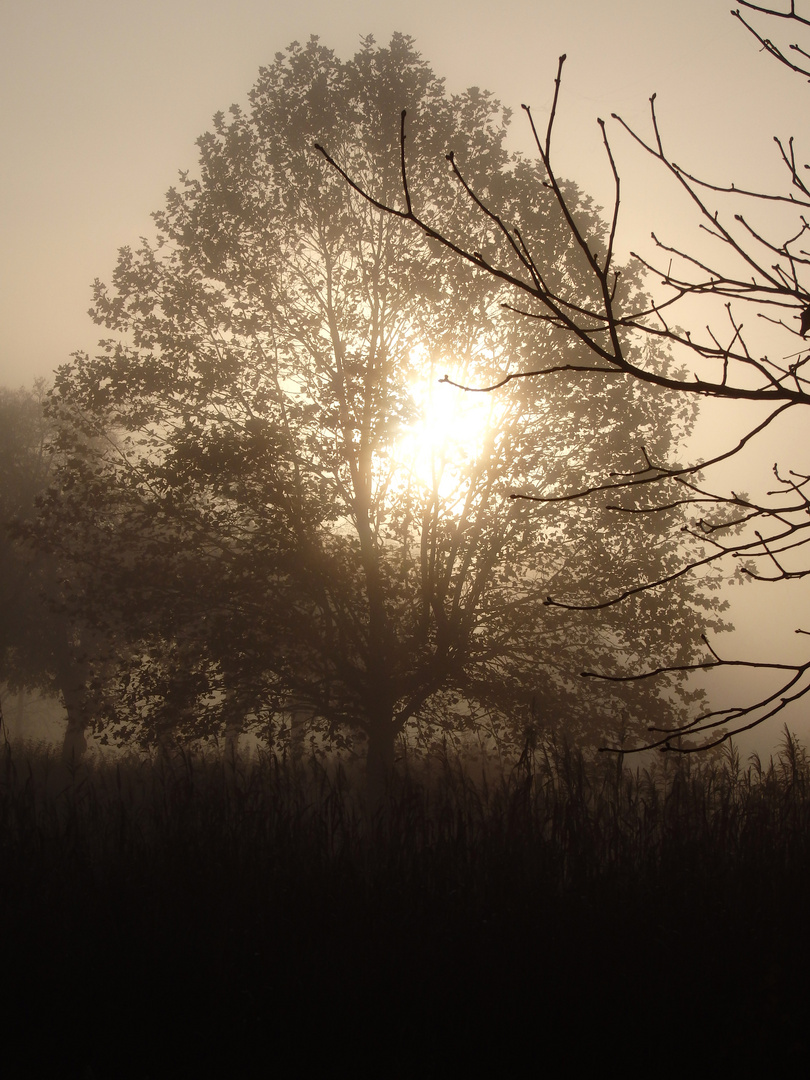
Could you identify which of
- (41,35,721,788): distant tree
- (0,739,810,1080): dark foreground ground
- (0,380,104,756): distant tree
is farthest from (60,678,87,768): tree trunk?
(0,739,810,1080): dark foreground ground

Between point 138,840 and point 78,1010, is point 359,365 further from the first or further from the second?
point 78,1010

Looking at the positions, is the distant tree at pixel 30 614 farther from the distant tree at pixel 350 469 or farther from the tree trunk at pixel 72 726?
the distant tree at pixel 350 469

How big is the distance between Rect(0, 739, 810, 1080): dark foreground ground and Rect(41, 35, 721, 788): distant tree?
18.3ft

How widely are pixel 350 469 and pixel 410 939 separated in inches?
328

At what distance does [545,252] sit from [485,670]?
5.80m

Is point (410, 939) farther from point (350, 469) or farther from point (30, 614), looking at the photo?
point (30, 614)

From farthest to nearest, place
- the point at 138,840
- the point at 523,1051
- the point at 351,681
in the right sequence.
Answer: the point at 351,681 < the point at 138,840 < the point at 523,1051

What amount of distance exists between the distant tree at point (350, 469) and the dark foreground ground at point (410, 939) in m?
5.57

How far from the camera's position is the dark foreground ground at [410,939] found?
11.7 ft

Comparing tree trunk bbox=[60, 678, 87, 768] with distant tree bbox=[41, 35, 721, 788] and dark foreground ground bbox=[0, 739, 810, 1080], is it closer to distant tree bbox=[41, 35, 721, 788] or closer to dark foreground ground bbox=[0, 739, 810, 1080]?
distant tree bbox=[41, 35, 721, 788]

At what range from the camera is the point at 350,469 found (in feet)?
38.9

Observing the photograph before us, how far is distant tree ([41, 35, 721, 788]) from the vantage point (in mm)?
10766

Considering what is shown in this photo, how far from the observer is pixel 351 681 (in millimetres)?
11445

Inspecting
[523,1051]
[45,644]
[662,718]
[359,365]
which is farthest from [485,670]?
[45,644]
